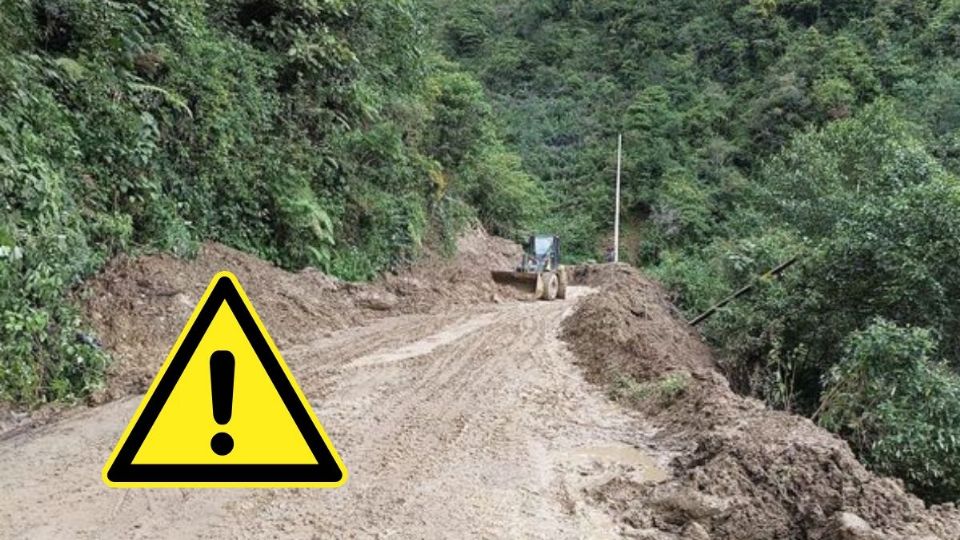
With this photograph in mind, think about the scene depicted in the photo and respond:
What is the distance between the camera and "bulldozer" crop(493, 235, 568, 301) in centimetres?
1812

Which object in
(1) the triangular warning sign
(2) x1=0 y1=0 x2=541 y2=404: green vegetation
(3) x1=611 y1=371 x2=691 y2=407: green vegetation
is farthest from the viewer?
(3) x1=611 y1=371 x2=691 y2=407: green vegetation

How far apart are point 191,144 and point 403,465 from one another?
25.4 feet

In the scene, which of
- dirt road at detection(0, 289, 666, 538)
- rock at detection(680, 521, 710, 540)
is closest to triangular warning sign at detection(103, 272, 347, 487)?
dirt road at detection(0, 289, 666, 538)

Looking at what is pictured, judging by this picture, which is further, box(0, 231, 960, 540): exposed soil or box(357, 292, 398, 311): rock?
box(357, 292, 398, 311): rock

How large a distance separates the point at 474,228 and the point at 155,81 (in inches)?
667

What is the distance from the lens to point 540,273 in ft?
59.2

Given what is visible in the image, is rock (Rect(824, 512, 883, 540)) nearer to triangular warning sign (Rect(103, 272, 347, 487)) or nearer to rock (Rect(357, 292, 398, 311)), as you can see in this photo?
triangular warning sign (Rect(103, 272, 347, 487))

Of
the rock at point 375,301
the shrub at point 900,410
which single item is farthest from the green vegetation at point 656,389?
the rock at point 375,301

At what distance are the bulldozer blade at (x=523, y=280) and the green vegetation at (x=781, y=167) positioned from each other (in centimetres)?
463

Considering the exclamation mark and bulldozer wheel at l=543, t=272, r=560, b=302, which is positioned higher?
the exclamation mark

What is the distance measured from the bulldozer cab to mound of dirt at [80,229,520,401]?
5.63 ft

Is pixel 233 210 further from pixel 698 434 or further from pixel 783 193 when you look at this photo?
pixel 783 193

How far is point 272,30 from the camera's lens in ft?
43.0

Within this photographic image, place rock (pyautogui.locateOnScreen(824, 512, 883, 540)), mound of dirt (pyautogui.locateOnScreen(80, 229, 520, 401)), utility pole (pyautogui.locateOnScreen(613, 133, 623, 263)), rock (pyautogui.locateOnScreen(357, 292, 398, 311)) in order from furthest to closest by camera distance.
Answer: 1. utility pole (pyautogui.locateOnScreen(613, 133, 623, 263))
2. rock (pyautogui.locateOnScreen(357, 292, 398, 311))
3. mound of dirt (pyautogui.locateOnScreen(80, 229, 520, 401))
4. rock (pyautogui.locateOnScreen(824, 512, 883, 540))
